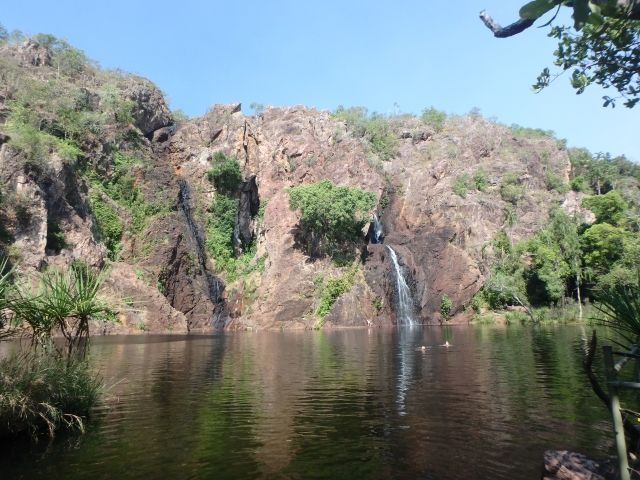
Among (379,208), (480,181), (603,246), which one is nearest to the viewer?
(603,246)

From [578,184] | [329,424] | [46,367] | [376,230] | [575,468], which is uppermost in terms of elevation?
[578,184]

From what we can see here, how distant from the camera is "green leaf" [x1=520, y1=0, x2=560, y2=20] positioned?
12.2ft

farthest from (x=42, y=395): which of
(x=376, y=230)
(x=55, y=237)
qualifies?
(x=376, y=230)

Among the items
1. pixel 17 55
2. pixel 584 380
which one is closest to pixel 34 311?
pixel 584 380

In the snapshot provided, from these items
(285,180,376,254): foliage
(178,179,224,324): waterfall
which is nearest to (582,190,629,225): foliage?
(285,180,376,254): foliage

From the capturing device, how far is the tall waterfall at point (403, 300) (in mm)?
56812

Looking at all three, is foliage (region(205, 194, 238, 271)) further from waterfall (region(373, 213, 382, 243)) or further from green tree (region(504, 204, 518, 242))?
green tree (region(504, 204, 518, 242))

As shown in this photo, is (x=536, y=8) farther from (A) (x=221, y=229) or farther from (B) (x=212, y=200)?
(B) (x=212, y=200)

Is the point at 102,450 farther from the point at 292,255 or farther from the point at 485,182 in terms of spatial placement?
the point at 485,182

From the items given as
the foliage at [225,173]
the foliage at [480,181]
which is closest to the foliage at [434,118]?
the foliage at [480,181]

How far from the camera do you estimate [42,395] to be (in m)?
9.63

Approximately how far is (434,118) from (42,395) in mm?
100014

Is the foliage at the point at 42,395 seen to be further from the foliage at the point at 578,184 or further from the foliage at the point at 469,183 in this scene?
the foliage at the point at 578,184

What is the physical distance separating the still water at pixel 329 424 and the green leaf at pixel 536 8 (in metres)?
6.82
